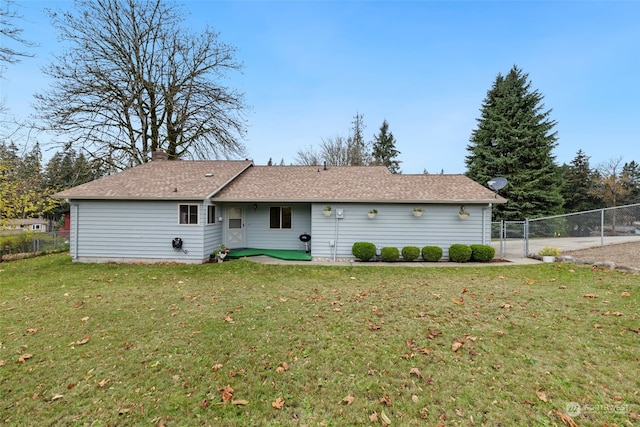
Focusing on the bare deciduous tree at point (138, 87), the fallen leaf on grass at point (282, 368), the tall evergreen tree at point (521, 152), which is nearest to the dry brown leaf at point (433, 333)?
the fallen leaf on grass at point (282, 368)

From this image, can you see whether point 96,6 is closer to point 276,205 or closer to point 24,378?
point 276,205

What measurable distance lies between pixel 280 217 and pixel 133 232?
5482 millimetres

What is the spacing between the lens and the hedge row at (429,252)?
10.0 m

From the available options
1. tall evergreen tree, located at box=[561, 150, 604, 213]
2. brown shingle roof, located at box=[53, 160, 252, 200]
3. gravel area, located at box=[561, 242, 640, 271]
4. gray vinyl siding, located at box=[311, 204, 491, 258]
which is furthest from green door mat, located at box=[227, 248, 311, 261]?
tall evergreen tree, located at box=[561, 150, 604, 213]

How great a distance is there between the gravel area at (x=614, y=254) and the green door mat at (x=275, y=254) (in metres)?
9.54

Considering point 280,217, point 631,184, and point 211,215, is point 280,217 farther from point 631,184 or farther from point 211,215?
point 631,184

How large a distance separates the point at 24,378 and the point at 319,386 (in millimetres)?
3311

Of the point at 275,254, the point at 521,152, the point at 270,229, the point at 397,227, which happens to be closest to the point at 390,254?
the point at 397,227

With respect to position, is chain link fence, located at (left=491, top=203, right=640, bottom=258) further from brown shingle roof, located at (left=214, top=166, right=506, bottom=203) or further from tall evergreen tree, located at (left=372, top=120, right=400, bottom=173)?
tall evergreen tree, located at (left=372, top=120, right=400, bottom=173)

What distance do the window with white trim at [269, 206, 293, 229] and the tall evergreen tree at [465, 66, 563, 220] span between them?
54.1 ft

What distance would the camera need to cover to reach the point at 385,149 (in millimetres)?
33125

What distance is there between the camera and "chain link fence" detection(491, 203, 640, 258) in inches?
476

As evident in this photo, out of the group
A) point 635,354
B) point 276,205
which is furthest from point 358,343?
point 276,205

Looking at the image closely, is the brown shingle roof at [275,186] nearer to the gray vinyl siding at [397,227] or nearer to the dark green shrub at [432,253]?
the gray vinyl siding at [397,227]
